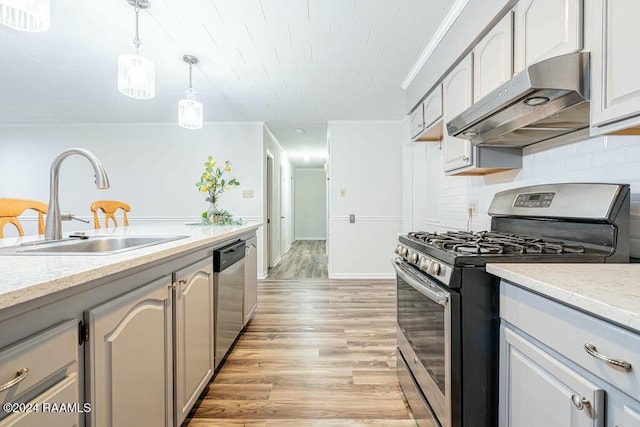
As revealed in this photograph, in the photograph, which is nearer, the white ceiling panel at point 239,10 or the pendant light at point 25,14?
the pendant light at point 25,14

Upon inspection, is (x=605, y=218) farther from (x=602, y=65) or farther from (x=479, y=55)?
(x=479, y=55)

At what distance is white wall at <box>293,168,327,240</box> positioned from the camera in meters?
10.1

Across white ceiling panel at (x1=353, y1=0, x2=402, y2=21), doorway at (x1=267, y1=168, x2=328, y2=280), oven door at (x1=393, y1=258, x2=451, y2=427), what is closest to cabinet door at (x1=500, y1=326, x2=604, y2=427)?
oven door at (x1=393, y1=258, x2=451, y2=427)

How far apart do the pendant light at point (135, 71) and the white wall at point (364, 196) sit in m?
3.02

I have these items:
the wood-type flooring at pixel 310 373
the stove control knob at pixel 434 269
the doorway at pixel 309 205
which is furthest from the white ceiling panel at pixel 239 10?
the doorway at pixel 309 205

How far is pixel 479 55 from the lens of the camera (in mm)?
1761

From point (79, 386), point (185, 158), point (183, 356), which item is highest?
point (185, 158)

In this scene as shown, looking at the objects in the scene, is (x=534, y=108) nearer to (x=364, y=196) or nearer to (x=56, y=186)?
(x=56, y=186)

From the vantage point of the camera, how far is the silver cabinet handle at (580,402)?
0.74m

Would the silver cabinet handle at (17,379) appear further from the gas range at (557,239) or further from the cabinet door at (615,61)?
the cabinet door at (615,61)

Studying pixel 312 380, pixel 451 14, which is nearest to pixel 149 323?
pixel 312 380

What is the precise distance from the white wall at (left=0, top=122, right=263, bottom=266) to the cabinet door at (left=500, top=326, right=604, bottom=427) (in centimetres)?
402

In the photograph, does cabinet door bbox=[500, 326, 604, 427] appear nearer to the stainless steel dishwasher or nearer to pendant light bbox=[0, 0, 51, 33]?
the stainless steel dishwasher

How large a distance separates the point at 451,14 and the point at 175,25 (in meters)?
1.83
